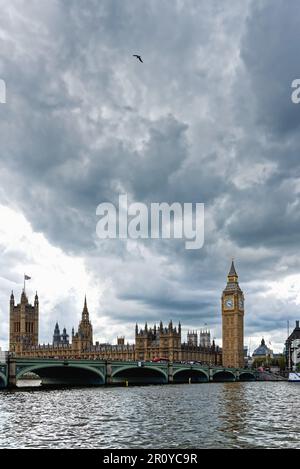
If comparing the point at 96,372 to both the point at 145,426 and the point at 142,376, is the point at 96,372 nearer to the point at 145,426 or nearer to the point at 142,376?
the point at 142,376

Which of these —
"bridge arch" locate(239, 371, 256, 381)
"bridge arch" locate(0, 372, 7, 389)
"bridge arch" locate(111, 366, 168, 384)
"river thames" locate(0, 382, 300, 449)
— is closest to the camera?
"river thames" locate(0, 382, 300, 449)

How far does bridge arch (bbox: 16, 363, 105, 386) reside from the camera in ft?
325

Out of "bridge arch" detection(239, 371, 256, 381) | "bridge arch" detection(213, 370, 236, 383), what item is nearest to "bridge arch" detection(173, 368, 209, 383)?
"bridge arch" detection(213, 370, 236, 383)

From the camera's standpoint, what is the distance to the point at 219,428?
40938mm

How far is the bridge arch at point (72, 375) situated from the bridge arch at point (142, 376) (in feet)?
40.7

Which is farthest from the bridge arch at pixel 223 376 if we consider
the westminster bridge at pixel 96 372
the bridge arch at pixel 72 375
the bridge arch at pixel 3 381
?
the bridge arch at pixel 3 381

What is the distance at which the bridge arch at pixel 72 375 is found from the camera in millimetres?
98956

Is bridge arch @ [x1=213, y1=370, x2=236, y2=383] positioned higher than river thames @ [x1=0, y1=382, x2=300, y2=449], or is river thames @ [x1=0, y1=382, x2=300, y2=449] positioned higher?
river thames @ [x1=0, y1=382, x2=300, y2=449]

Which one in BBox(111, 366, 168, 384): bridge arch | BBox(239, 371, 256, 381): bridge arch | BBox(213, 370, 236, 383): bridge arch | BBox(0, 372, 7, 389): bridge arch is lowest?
BBox(239, 371, 256, 381): bridge arch

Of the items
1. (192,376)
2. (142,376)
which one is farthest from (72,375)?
(192,376)

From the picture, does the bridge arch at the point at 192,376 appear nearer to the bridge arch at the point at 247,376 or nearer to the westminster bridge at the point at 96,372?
the westminster bridge at the point at 96,372

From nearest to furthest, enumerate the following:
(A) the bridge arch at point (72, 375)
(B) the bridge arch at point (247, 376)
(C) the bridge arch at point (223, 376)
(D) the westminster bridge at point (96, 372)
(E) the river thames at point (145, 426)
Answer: (E) the river thames at point (145, 426) → (D) the westminster bridge at point (96, 372) → (A) the bridge arch at point (72, 375) → (C) the bridge arch at point (223, 376) → (B) the bridge arch at point (247, 376)

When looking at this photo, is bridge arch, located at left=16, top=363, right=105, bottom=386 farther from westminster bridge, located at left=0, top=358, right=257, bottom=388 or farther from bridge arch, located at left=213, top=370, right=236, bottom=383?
bridge arch, located at left=213, top=370, right=236, bottom=383
